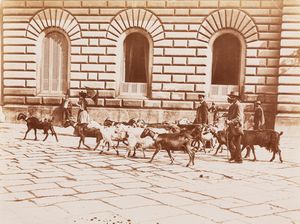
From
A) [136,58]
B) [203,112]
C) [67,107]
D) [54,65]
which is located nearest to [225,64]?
[136,58]

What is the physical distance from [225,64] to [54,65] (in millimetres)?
6650

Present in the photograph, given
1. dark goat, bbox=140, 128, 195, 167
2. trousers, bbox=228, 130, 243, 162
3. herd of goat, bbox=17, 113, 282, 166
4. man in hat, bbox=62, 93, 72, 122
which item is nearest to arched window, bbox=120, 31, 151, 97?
man in hat, bbox=62, 93, 72, 122

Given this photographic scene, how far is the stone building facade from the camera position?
15453mm

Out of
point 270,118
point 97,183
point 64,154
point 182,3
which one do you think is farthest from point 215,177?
point 182,3

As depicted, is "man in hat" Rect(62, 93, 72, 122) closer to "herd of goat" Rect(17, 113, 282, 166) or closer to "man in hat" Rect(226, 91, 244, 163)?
"herd of goat" Rect(17, 113, 282, 166)

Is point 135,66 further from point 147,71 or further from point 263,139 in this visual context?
point 263,139

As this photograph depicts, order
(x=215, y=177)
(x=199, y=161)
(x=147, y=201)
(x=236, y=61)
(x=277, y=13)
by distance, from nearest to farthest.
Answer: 1. (x=147, y=201)
2. (x=215, y=177)
3. (x=199, y=161)
4. (x=277, y=13)
5. (x=236, y=61)

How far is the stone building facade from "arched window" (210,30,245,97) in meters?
0.04

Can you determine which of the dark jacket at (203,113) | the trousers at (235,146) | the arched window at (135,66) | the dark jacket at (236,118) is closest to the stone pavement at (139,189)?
the trousers at (235,146)

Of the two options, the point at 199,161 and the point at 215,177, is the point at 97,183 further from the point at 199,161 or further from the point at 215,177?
the point at 199,161

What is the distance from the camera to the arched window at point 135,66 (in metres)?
16.7

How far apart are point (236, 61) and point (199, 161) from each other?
7509 mm

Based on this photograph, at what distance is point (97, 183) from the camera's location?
22.2ft

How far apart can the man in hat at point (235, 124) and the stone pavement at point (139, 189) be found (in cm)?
29
